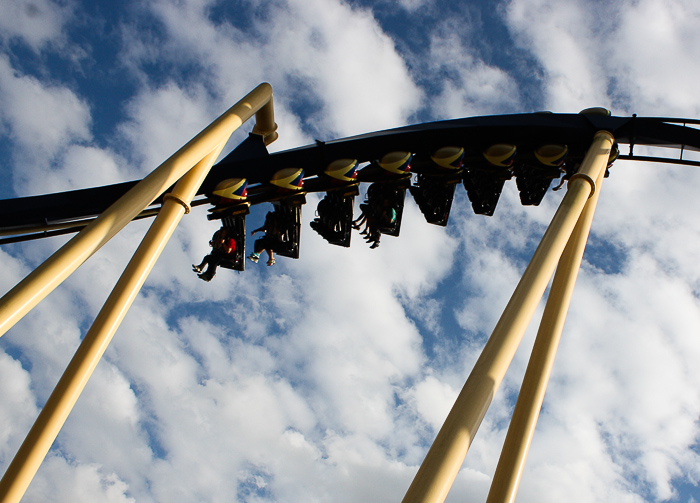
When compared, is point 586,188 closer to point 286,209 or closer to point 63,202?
point 286,209

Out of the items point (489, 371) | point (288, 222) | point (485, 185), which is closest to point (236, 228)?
point (288, 222)

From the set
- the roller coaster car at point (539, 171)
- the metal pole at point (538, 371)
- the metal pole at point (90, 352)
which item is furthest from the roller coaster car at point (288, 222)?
the metal pole at point (538, 371)

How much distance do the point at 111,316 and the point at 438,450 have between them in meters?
3.42

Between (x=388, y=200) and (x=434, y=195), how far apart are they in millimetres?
796

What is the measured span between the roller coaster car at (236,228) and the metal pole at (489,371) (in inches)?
187

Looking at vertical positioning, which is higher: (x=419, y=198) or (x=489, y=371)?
(x=419, y=198)

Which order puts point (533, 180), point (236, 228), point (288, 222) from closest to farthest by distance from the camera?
point (236, 228)
point (288, 222)
point (533, 180)

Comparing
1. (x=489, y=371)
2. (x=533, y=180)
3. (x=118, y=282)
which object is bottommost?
(x=118, y=282)

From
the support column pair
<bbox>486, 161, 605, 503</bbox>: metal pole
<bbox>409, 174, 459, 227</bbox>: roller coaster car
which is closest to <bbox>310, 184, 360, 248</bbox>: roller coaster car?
<bbox>409, 174, 459, 227</bbox>: roller coaster car

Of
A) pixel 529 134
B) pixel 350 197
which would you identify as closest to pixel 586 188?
pixel 529 134

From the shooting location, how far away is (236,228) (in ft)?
30.9

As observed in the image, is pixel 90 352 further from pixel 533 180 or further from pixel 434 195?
pixel 533 180

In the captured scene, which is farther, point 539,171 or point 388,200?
point 539,171

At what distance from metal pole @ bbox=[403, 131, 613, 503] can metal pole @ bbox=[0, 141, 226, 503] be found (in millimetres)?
3165
